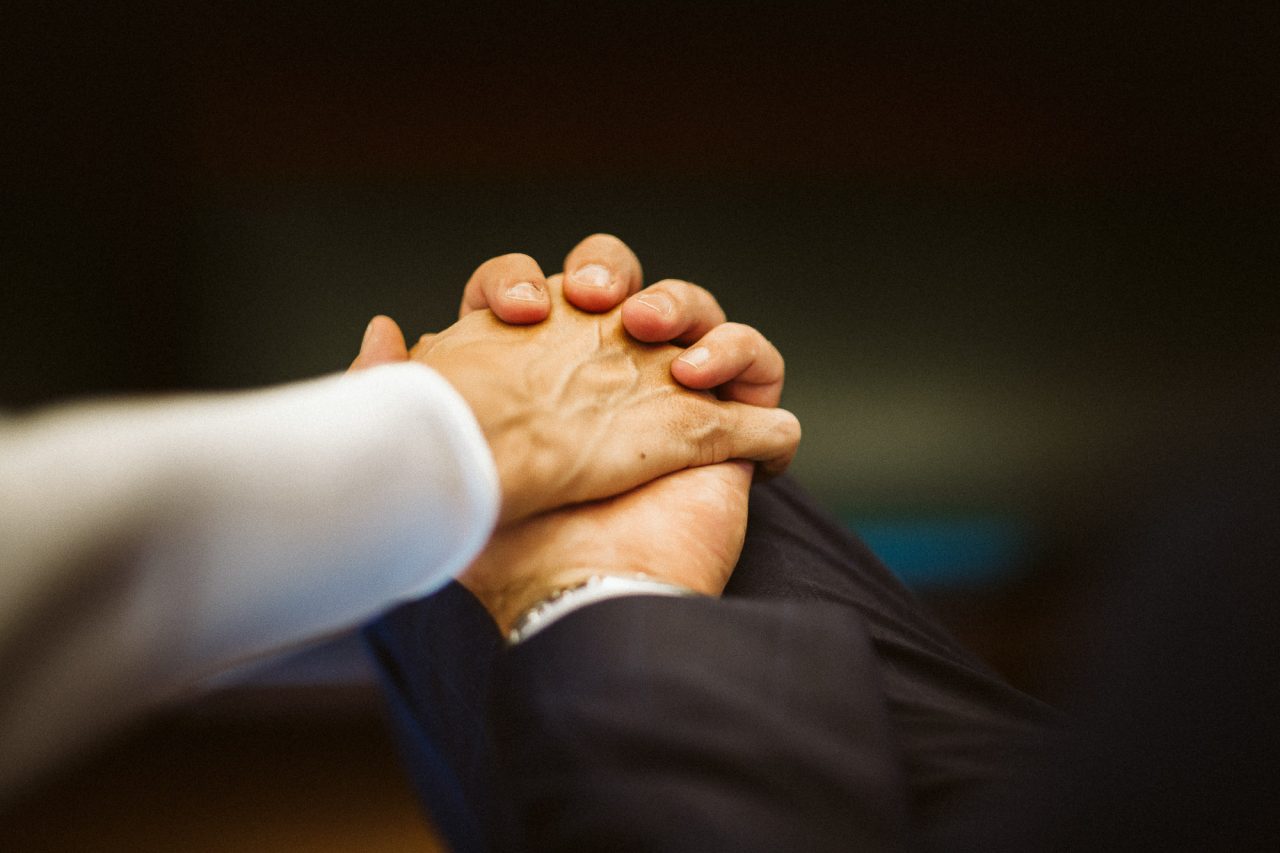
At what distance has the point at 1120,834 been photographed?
12.4 inches

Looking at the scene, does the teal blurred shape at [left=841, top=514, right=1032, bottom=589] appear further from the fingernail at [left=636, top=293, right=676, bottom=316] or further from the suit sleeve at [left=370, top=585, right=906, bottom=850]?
the suit sleeve at [left=370, top=585, right=906, bottom=850]

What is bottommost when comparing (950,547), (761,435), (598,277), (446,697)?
(950,547)

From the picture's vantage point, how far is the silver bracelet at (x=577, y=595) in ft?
1.58

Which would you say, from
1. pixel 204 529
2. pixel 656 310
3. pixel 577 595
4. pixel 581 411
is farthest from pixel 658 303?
pixel 204 529

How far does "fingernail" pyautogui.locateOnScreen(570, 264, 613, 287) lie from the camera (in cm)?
66

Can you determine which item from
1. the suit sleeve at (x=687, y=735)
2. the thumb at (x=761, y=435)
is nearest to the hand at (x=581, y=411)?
the thumb at (x=761, y=435)

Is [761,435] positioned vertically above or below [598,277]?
below

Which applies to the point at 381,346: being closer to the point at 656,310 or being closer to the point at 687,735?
the point at 656,310

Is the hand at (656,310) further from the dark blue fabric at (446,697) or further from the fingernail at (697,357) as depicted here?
the dark blue fabric at (446,697)

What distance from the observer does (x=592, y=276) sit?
663 millimetres

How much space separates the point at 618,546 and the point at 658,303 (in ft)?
0.62

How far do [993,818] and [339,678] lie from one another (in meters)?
1.30

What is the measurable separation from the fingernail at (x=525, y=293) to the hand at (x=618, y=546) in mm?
158

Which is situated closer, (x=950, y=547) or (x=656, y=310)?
(x=656, y=310)
